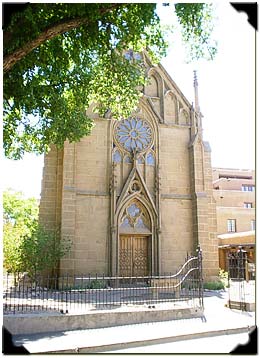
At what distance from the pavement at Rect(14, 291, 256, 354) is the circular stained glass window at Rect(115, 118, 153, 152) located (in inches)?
435

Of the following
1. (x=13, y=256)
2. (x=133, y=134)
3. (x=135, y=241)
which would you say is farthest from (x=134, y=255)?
(x=133, y=134)

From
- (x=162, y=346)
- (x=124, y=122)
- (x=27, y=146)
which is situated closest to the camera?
(x=162, y=346)

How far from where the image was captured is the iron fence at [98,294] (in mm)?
10971

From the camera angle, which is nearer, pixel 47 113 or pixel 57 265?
pixel 47 113

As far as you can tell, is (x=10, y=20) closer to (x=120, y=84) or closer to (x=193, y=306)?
(x=120, y=84)

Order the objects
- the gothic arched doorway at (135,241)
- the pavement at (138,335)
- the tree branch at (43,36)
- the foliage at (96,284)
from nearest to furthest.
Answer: the tree branch at (43,36) → the pavement at (138,335) → the foliage at (96,284) → the gothic arched doorway at (135,241)

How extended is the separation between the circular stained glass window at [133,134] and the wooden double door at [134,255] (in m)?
4.70

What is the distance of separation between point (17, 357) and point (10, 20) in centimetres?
576

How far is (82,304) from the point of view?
11.8m

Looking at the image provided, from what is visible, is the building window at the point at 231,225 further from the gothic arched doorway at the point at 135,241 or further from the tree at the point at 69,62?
the tree at the point at 69,62

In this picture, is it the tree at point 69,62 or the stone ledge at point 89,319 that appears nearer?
the tree at point 69,62

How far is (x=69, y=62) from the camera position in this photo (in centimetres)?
1129

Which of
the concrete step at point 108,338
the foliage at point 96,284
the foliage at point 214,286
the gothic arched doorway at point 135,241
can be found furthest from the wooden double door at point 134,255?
the concrete step at point 108,338

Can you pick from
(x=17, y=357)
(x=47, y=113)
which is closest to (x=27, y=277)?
(x=47, y=113)
